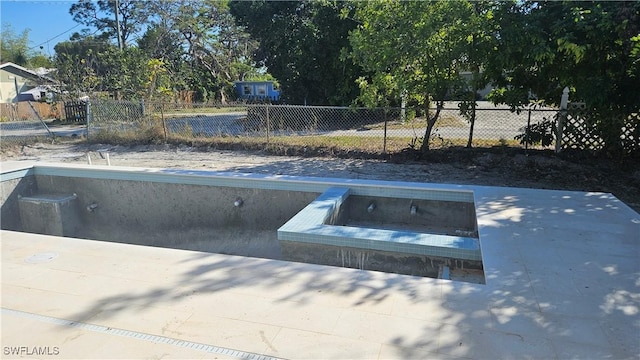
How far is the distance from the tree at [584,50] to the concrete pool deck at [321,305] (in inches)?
141

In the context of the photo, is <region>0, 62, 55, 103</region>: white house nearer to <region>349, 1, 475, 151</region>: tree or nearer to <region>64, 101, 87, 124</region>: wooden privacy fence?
<region>64, 101, 87, 124</region>: wooden privacy fence

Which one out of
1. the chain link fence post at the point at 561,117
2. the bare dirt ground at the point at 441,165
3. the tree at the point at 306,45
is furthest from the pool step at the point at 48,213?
the tree at the point at 306,45

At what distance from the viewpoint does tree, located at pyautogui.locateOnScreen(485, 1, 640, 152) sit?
231 inches

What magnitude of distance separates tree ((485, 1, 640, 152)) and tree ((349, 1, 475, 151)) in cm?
65

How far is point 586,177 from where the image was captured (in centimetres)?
677

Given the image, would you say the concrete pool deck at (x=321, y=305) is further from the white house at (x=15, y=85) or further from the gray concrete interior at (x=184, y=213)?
the white house at (x=15, y=85)

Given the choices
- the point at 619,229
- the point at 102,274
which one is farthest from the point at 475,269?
the point at 102,274

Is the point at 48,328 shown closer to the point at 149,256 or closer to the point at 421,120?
the point at 149,256

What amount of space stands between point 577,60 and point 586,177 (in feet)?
6.58

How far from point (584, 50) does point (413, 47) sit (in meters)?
2.71

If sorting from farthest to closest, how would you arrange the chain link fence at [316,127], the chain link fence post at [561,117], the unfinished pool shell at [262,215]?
the chain link fence at [316,127] → the chain link fence post at [561,117] → the unfinished pool shell at [262,215]

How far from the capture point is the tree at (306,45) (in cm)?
1406

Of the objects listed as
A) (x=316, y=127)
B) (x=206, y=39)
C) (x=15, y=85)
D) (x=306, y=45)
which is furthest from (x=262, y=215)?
(x=15, y=85)

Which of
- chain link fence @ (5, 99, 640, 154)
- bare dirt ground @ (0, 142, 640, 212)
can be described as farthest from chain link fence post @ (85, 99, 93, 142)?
bare dirt ground @ (0, 142, 640, 212)
